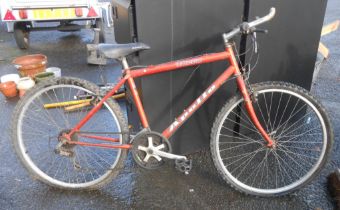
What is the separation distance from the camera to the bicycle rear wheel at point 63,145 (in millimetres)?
2477

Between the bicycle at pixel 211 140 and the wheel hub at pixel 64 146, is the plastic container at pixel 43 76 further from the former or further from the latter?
the wheel hub at pixel 64 146

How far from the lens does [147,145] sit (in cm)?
250

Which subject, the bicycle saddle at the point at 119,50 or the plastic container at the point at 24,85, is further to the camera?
the plastic container at the point at 24,85

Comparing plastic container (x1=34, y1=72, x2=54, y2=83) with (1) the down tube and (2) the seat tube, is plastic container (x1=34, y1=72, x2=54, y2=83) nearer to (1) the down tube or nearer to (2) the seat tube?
(2) the seat tube

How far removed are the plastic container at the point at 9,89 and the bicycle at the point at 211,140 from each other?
0.88 m

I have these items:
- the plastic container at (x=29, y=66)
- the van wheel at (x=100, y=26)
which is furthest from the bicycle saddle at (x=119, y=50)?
the van wheel at (x=100, y=26)

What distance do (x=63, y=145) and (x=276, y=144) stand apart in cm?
172

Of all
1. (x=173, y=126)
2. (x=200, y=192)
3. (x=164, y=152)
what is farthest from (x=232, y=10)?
(x=200, y=192)

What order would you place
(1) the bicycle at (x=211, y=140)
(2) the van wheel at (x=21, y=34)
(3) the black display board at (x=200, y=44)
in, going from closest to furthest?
(1) the bicycle at (x=211, y=140) < (3) the black display board at (x=200, y=44) < (2) the van wheel at (x=21, y=34)

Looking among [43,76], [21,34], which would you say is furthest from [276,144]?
[21,34]

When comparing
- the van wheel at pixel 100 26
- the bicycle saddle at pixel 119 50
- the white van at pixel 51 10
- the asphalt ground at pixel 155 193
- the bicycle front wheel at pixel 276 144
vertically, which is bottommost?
the asphalt ground at pixel 155 193

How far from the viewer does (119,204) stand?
103 inches

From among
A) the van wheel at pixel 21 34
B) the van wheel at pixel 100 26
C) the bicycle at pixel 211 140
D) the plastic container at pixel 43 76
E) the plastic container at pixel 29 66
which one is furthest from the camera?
the van wheel at pixel 21 34

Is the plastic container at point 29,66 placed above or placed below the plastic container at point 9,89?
above
